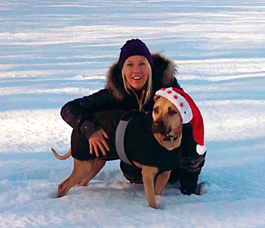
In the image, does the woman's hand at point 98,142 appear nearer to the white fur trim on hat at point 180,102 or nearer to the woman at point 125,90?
the woman at point 125,90

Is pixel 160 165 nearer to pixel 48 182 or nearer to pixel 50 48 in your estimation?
pixel 48 182

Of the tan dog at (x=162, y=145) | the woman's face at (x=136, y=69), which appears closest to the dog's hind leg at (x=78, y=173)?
the tan dog at (x=162, y=145)

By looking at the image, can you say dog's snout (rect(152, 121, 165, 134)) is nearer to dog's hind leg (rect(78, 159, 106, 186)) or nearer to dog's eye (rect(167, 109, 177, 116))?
dog's eye (rect(167, 109, 177, 116))

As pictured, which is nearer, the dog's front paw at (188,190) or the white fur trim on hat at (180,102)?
the white fur trim on hat at (180,102)

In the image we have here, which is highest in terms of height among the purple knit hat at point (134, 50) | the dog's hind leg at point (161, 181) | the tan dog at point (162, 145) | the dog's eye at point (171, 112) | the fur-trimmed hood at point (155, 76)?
the purple knit hat at point (134, 50)

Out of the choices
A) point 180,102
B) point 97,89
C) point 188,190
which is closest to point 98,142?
point 180,102

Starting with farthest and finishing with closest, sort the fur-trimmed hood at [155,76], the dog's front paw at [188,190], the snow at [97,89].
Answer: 1. the dog's front paw at [188,190]
2. the fur-trimmed hood at [155,76]
3. the snow at [97,89]

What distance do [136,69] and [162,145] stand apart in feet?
1.62

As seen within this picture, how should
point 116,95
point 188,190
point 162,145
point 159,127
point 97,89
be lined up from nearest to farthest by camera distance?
point 159,127 → point 162,145 → point 116,95 → point 188,190 → point 97,89

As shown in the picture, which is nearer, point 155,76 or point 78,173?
point 78,173

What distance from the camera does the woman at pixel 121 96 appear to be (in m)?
2.63

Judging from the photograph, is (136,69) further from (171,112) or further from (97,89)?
(97,89)

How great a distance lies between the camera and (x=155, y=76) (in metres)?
2.86

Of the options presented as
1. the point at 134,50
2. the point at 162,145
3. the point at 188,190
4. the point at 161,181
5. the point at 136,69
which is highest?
the point at 134,50
